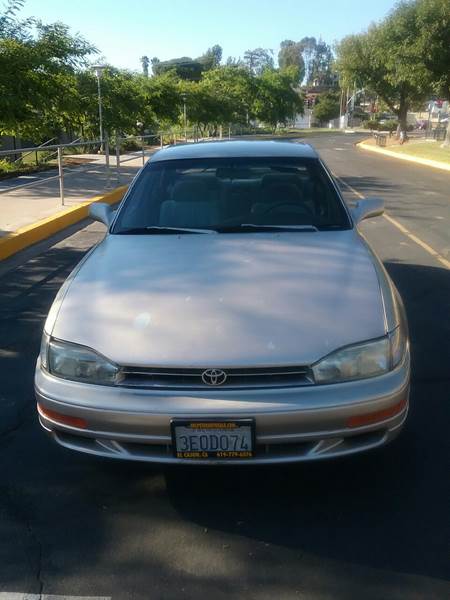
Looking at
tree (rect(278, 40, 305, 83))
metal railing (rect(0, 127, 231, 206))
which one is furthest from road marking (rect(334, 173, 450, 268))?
A: tree (rect(278, 40, 305, 83))

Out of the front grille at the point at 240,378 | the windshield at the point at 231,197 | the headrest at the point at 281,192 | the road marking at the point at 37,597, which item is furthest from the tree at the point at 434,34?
the road marking at the point at 37,597

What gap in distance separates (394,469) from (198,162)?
251 cm

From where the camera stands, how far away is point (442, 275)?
7340mm

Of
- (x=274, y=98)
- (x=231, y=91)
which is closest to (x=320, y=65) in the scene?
(x=274, y=98)

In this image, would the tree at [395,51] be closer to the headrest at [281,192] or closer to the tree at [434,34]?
the tree at [434,34]

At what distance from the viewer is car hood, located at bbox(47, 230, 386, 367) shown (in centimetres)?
281

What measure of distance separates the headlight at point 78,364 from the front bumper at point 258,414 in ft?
0.12

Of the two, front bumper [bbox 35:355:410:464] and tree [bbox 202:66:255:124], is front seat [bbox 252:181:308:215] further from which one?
tree [bbox 202:66:255:124]

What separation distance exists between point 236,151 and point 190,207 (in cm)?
72

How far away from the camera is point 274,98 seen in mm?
65438

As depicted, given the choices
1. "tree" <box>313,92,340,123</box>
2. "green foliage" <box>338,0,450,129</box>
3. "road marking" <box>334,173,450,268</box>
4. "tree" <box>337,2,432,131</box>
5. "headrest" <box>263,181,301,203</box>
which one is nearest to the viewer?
"headrest" <box>263,181,301,203</box>

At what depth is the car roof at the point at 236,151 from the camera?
15.4 feet

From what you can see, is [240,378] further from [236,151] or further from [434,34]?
[434,34]

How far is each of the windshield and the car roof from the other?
2.6 inches
